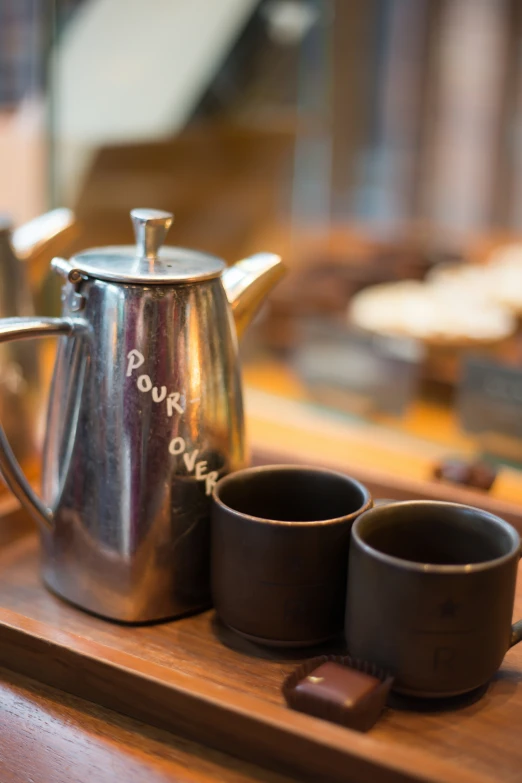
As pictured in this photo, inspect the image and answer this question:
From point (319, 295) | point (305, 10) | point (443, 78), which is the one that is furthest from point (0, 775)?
point (443, 78)

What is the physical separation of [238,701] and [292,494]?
0.51ft

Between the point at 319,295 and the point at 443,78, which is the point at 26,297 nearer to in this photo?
the point at 319,295

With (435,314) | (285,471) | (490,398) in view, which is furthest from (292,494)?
(435,314)

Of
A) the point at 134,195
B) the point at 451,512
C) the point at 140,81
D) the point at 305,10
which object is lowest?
the point at 451,512

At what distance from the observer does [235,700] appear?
447mm

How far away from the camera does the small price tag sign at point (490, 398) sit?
2.82ft

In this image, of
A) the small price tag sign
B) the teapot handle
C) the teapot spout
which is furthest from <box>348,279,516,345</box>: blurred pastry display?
the teapot handle

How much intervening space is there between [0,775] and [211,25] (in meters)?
1.00

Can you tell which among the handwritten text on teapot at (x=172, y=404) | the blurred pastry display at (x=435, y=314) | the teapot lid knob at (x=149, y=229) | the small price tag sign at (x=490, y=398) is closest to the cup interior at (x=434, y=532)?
the handwritten text on teapot at (x=172, y=404)

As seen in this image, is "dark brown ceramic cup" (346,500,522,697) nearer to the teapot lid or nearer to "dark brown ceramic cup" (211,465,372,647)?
"dark brown ceramic cup" (211,465,372,647)

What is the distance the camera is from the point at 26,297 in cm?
74

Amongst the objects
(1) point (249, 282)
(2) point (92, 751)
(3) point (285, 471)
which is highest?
(1) point (249, 282)

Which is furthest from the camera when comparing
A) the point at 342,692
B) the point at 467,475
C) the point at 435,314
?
the point at 435,314

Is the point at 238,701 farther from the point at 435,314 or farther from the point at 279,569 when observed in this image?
the point at 435,314
